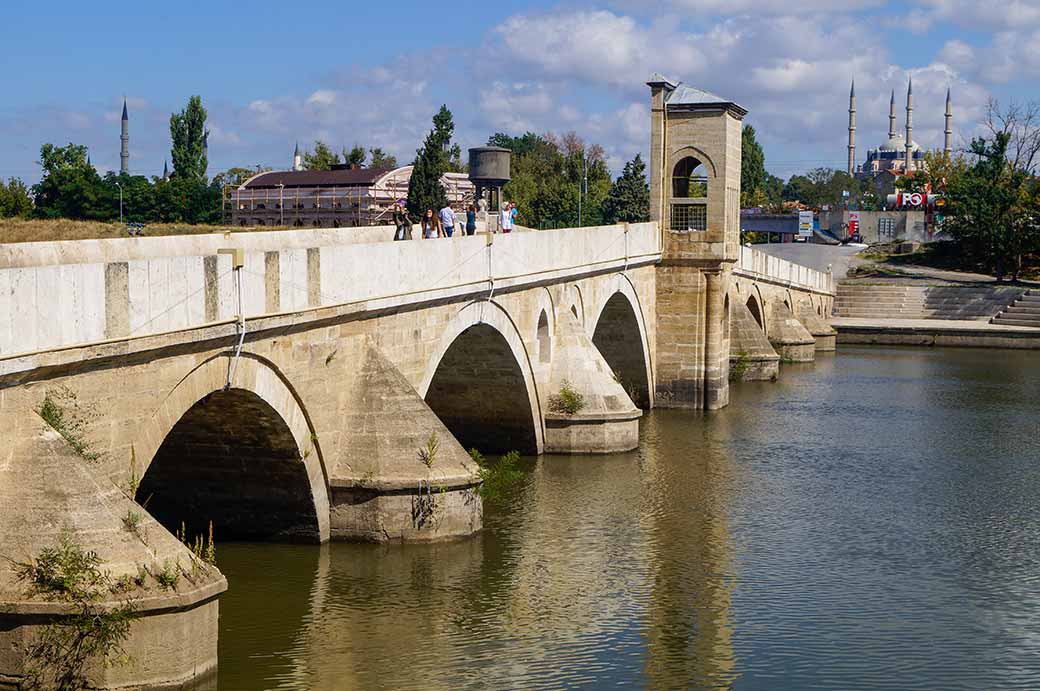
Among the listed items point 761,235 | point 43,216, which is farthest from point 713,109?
point 761,235

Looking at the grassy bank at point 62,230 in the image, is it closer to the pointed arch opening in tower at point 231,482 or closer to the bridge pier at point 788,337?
the pointed arch opening in tower at point 231,482

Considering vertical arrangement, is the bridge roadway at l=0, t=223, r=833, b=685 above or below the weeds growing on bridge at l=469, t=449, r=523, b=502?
above

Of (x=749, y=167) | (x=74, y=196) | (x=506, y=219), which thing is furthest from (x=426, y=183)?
(x=749, y=167)

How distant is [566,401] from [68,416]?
1348cm

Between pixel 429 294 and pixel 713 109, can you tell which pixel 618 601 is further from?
pixel 713 109

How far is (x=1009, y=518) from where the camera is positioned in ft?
63.5

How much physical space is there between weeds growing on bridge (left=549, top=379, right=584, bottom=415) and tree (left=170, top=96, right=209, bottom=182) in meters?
43.9

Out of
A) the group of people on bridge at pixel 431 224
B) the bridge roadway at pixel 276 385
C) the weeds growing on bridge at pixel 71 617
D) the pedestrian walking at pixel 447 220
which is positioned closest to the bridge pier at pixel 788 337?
the bridge roadway at pixel 276 385

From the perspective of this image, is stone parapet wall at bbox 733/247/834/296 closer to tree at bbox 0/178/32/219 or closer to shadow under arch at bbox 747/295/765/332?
shadow under arch at bbox 747/295/765/332

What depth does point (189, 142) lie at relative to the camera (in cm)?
6538

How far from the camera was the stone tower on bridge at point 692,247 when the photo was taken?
Result: 30094 mm

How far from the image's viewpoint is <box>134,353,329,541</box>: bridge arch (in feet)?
47.3

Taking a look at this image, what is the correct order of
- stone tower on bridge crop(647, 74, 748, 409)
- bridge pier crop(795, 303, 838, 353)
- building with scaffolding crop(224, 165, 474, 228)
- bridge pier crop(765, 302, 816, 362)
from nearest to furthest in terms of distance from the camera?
stone tower on bridge crop(647, 74, 748, 409) < bridge pier crop(765, 302, 816, 362) < bridge pier crop(795, 303, 838, 353) < building with scaffolding crop(224, 165, 474, 228)

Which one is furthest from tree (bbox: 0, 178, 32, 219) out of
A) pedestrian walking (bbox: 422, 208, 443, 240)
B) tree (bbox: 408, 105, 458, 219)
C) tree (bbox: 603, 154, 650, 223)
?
tree (bbox: 603, 154, 650, 223)
